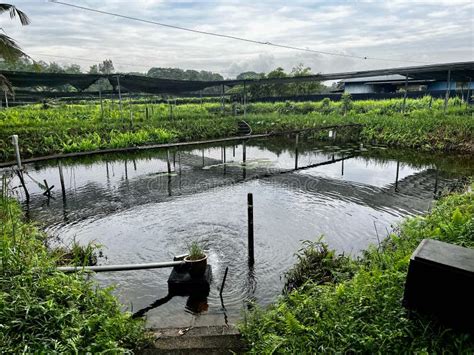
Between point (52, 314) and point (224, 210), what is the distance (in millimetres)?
5471

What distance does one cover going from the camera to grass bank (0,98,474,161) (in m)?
15.7

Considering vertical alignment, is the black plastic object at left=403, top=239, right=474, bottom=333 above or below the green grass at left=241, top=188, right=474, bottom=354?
above

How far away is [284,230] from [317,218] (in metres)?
1.10

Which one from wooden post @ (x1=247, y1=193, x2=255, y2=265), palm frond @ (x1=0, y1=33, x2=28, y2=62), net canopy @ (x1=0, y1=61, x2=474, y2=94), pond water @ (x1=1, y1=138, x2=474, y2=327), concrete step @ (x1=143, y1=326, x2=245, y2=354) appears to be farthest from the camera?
net canopy @ (x1=0, y1=61, x2=474, y2=94)

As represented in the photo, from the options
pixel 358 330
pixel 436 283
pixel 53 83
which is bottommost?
pixel 358 330

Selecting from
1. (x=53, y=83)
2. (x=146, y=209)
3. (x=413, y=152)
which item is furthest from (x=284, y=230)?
(x=53, y=83)

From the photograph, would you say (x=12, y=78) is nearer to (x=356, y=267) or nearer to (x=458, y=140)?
(x=356, y=267)

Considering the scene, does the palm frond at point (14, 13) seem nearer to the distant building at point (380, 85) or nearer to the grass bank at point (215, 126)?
the grass bank at point (215, 126)

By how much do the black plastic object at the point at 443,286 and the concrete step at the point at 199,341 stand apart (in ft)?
5.49

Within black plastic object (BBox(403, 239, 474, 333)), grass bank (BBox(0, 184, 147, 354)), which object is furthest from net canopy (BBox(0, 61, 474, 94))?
black plastic object (BBox(403, 239, 474, 333))

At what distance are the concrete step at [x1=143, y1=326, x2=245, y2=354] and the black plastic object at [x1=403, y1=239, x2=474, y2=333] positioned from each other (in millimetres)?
1672

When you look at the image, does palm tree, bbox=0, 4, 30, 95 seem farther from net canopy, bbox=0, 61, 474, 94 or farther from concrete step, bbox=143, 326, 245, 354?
concrete step, bbox=143, 326, 245, 354

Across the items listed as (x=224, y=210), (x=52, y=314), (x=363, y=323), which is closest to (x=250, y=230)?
(x=224, y=210)

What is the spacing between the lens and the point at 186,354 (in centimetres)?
322
